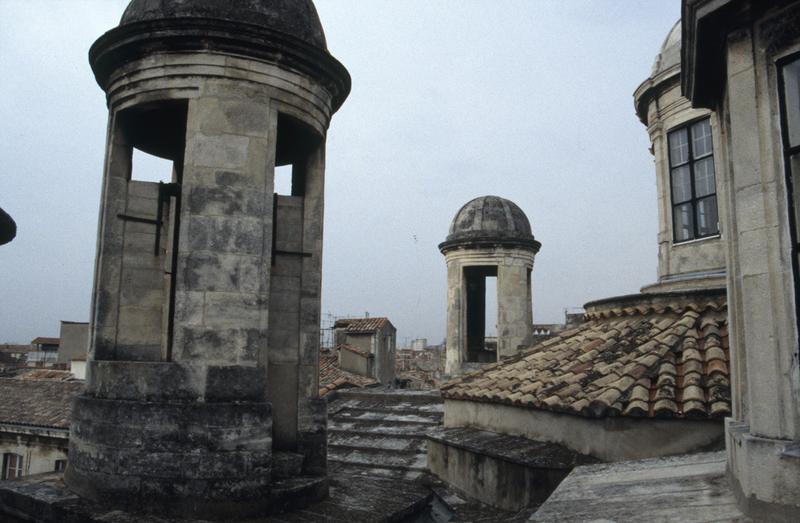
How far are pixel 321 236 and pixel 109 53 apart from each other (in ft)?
7.98

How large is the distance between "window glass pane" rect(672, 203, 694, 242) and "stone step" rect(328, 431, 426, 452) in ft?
17.5

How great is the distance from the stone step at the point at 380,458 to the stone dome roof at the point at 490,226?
762 cm

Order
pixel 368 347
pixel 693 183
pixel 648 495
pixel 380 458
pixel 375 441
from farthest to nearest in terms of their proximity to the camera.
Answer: pixel 368 347 → pixel 375 441 → pixel 380 458 → pixel 693 183 → pixel 648 495

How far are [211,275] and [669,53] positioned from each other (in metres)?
8.62

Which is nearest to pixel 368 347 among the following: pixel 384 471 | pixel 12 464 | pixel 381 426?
pixel 12 464

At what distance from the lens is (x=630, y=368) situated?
24.1 ft

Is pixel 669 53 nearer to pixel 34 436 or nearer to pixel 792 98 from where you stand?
pixel 792 98

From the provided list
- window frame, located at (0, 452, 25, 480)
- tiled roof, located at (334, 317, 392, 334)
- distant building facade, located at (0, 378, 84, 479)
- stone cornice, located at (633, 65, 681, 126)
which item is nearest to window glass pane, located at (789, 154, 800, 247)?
stone cornice, located at (633, 65, 681, 126)

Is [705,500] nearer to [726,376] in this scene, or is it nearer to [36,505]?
[726,376]

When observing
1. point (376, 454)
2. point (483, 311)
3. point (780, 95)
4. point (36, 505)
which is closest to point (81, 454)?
point (36, 505)

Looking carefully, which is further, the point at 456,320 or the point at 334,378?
the point at 334,378

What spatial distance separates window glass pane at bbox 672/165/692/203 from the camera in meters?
9.77

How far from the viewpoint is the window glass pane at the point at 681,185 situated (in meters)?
9.77

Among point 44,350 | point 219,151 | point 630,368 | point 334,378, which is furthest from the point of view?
point 44,350
